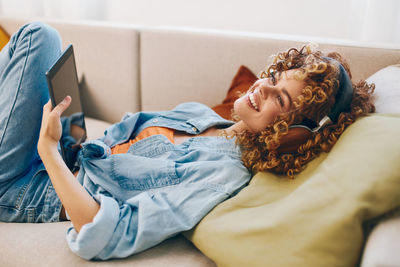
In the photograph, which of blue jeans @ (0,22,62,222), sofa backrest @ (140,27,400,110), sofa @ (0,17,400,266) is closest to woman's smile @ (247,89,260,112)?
sofa @ (0,17,400,266)

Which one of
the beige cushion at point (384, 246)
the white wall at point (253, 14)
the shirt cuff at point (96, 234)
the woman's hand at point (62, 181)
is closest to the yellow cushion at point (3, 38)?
the white wall at point (253, 14)

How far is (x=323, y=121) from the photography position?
91 cm

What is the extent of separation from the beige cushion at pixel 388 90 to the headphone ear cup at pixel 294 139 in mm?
212

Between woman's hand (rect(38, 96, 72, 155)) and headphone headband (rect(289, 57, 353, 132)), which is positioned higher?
headphone headband (rect(289, 57, 353, 132))

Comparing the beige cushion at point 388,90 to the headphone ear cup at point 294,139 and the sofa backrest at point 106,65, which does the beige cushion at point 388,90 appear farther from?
the sofa backrest at point 106,65

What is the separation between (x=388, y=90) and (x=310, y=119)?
0.24 m

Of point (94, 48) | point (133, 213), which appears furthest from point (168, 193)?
point (94, 48)

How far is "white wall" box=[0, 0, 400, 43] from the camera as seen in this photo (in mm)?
1389

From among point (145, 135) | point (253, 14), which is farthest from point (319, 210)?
point (253, 14)

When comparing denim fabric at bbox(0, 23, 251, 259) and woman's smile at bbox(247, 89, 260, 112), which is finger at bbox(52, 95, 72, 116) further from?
woman's smile at bbox(247, 89, 260, 112)

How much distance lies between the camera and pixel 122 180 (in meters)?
0.98

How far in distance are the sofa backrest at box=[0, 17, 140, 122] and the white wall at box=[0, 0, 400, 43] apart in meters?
0.45

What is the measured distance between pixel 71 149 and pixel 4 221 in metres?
0.28

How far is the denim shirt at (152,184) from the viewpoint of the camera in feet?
2.69
